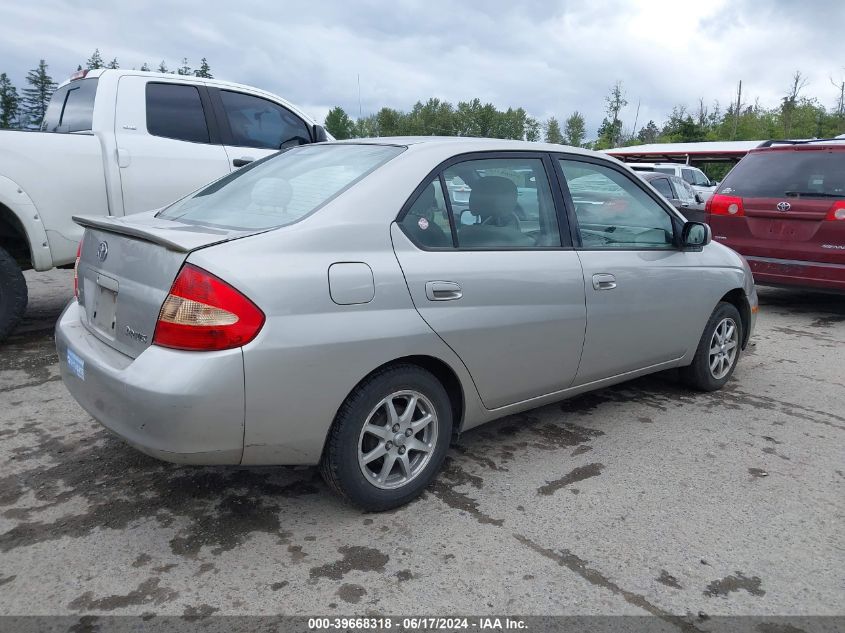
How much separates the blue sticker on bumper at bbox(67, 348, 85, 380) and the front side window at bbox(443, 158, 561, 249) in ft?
5.55

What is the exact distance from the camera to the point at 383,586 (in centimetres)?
245

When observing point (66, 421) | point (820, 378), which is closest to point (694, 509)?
point (820, 378)

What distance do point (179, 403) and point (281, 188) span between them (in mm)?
1239

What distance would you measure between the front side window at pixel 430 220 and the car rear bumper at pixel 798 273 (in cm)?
540

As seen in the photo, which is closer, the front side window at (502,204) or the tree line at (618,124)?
the front side window at (502,204)

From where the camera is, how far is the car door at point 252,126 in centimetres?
612

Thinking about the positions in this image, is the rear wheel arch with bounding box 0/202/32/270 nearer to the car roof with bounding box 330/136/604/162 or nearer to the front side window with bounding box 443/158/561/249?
the car roof with bounding box 330/136/604/162

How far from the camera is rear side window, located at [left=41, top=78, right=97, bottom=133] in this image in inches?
224

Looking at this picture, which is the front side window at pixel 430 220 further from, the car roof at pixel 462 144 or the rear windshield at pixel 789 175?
the rear windshield at pixel 789 175

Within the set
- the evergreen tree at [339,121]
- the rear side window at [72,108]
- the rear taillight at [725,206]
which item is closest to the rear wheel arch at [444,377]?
the rear side window at [72,108]

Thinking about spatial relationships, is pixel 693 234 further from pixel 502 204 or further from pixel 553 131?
pixel 553 131

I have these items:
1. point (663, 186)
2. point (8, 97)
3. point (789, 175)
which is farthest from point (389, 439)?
point (8, 97)

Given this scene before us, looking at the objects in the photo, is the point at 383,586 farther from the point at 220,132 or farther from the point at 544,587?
the point at 220,132

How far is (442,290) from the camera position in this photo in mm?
2965
